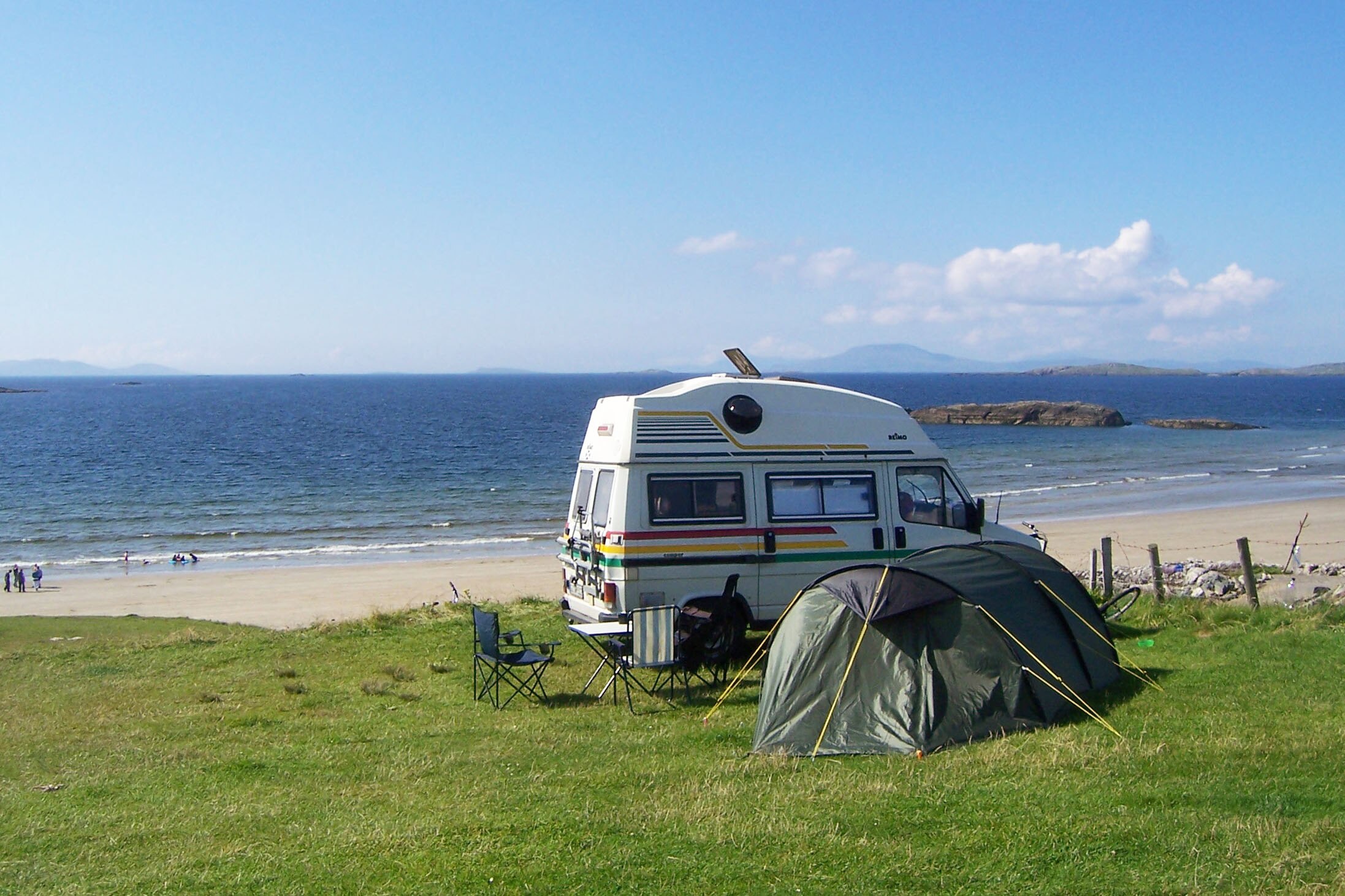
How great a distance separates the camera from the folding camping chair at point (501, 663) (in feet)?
35.4

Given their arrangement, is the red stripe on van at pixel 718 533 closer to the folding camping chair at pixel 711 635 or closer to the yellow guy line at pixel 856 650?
the folding camping chair at pixel 711 635

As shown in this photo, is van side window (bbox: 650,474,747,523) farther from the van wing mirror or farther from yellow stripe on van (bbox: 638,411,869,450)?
the van wing mirror

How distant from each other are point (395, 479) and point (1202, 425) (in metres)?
64.5

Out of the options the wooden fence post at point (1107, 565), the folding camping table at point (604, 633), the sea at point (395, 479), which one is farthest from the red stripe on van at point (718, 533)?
the wooden fence post at point (1107, 565)

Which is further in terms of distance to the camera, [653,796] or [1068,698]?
[1068,698]

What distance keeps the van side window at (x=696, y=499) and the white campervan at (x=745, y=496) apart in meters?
0.01

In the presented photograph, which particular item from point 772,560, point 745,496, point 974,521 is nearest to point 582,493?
point 745,496

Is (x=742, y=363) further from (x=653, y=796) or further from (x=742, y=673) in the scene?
(x=653, y=796)

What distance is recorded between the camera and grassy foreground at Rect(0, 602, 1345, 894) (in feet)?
17.5

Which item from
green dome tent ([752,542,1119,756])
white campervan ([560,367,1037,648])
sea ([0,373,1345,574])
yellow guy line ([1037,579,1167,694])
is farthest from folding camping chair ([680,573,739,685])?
sea ([0,373,1345,574])

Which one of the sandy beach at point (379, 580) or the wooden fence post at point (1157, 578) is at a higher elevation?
the wooden fence post at point (1157, 578)

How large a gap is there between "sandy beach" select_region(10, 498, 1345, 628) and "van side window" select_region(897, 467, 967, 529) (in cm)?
1013

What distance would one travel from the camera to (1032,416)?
3639 inches

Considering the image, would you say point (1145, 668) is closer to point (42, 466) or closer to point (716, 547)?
point (716, 547)
